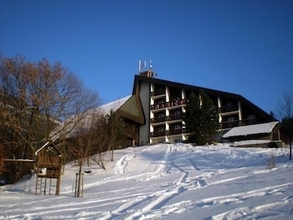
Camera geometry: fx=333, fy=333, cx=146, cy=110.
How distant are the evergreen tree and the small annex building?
2.91 m

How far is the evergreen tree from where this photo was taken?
34875 mm

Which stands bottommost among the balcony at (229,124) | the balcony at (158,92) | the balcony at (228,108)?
the balcony at (229,124)

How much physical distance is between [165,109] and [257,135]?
1593cm

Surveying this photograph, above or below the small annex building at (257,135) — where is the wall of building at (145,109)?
above

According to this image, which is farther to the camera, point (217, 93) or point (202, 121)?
point (217, 93)

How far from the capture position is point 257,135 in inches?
1404

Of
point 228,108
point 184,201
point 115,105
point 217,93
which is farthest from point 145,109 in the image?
point 184,201

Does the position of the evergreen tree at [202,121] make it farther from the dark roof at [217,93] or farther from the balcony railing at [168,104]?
the balcony railing at [168,104]

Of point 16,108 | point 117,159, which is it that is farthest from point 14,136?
point 117,159

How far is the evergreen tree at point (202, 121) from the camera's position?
34.9 meters

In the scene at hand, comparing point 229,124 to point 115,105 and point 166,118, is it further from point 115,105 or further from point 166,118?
point 115,105

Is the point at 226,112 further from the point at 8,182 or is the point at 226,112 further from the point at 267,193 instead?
the point at 267,193

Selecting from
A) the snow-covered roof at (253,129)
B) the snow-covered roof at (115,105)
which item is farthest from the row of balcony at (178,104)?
the snow-covered roof at (115,105)

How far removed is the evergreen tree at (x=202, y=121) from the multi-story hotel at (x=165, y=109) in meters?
7.03
